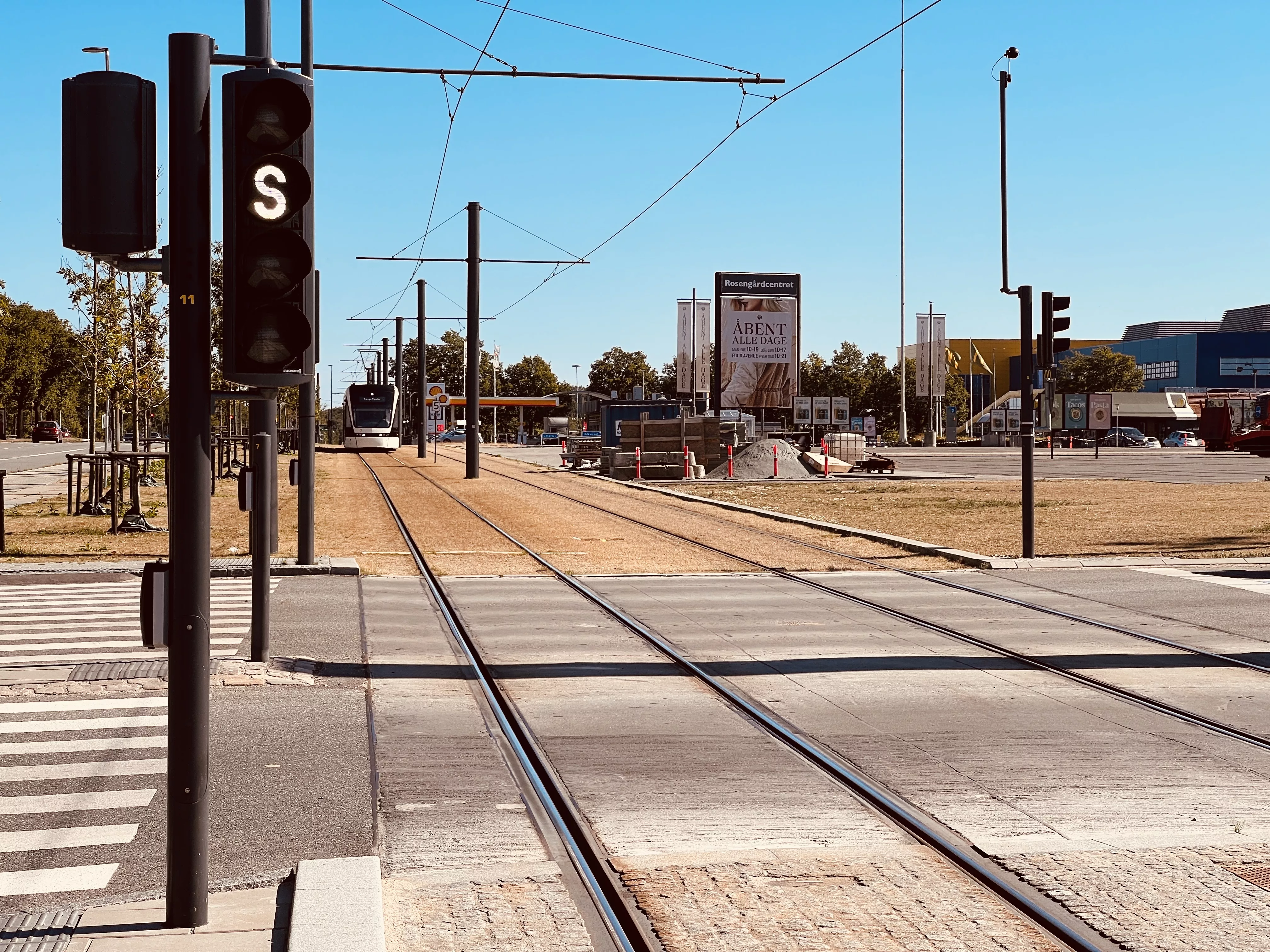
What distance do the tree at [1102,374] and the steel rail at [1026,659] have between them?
111067mm

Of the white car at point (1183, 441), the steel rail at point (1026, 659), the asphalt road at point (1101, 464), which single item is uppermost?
the white car at point (1183, 441)

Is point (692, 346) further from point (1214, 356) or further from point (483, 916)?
point (1214, 356)

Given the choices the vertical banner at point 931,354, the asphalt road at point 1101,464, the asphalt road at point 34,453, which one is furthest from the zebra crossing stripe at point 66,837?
the vertical banner at point 931,354

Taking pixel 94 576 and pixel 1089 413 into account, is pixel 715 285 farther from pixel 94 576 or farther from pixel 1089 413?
pixel 1089 413

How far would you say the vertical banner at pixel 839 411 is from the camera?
75.8 metres

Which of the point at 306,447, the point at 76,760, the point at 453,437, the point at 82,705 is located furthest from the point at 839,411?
the point at 76,760

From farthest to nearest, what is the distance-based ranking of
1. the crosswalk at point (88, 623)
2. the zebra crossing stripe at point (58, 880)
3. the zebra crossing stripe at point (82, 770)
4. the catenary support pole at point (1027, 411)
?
the catenary support pole at point (1027, 411)
the crosswalk at point (88, 623)
the zebra crossing stripe at point (82, 770)
the zebra crossing stripe at point (58, 880)

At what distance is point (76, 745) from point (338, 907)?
3.56 metres

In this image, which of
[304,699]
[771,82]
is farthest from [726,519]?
[304,699]

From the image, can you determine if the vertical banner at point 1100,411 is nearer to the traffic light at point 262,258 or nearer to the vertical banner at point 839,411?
the vertical banner at point 839,411

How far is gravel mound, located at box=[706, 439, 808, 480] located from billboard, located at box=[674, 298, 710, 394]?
20.7 m

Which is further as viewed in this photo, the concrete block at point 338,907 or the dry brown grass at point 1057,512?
the dry brown grass at point 1057,512

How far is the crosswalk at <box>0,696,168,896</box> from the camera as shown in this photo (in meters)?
5.75

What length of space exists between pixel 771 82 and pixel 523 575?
24.0 ft
